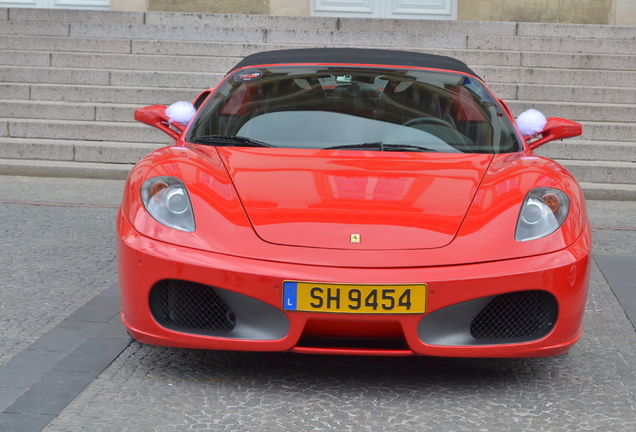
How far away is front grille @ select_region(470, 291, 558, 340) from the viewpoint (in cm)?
305

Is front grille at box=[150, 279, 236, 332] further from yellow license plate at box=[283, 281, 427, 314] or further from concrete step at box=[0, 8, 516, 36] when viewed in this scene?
concrete step at box=[0, 8, 516, 36]

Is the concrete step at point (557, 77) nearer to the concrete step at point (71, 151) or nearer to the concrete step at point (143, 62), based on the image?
the concrete step at point (143, 62)

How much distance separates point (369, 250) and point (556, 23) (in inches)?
355

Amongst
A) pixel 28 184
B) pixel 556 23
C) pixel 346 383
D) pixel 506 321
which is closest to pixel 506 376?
pixel 506 321

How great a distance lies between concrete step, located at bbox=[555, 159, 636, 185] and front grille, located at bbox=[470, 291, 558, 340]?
204 inches

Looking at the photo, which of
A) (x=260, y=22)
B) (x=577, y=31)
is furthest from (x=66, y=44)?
(x=577, y=31)

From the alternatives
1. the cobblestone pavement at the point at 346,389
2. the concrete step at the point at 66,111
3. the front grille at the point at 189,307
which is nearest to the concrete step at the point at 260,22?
the concrete step at the point at 66,111

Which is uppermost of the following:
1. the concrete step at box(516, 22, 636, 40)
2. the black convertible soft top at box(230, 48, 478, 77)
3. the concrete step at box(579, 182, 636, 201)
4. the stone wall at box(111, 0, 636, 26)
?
the stone wall at box(111, 0, 636, 26)

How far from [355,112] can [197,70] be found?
6177mm

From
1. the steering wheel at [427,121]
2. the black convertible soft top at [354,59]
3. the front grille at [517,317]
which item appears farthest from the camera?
the black convertible soft top at [354,59]

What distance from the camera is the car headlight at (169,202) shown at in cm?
319

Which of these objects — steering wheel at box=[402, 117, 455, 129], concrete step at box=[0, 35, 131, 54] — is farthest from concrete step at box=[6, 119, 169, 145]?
steering wheel at box=[402, 117, 455, 129]

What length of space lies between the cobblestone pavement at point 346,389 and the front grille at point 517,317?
0.81ft

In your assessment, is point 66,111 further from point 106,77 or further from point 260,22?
point 260,22
